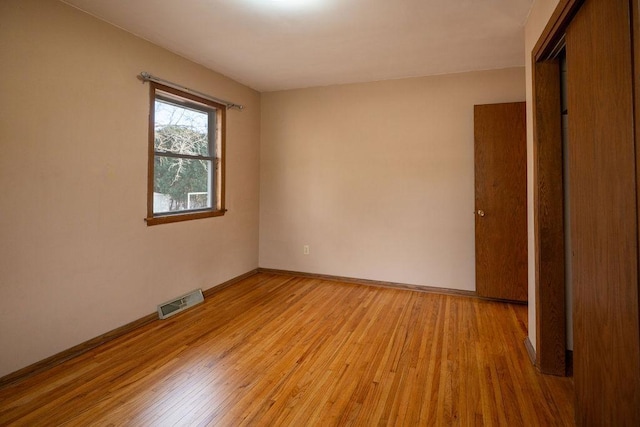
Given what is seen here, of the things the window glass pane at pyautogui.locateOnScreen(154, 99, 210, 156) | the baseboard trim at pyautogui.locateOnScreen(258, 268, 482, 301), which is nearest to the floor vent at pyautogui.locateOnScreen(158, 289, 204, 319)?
the baseboard trim at pyautogui.locateOnScreen(258, 268, 482, 301)

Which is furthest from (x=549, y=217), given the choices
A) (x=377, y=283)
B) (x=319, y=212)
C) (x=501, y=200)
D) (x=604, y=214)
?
(x=319, y=212)

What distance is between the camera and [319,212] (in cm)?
432

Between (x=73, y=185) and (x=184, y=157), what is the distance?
3.72 ft

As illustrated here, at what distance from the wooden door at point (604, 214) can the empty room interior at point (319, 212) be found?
0.01m

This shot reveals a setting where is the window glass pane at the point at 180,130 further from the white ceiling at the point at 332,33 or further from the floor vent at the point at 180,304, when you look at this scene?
the floor vent at the point at 180,304

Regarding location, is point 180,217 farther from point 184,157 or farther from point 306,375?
point 306,375

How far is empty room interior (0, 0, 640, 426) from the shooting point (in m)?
1.58

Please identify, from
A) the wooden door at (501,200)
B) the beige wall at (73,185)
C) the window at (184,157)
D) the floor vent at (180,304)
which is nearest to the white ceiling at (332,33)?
the beige wall at (73,185)

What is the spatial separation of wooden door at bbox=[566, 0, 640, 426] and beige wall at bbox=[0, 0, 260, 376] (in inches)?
119

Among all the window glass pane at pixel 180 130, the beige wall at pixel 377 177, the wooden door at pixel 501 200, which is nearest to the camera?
the window glass pane at pixel 180 130

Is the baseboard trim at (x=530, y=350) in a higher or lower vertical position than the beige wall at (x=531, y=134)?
lower

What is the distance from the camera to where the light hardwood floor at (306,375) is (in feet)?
5.61

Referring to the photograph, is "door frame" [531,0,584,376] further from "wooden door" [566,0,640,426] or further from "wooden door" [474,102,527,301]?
"wooden door" [474,102,527,301]

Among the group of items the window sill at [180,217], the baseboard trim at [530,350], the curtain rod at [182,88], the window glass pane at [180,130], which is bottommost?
the baseboard trim at [530,350]
